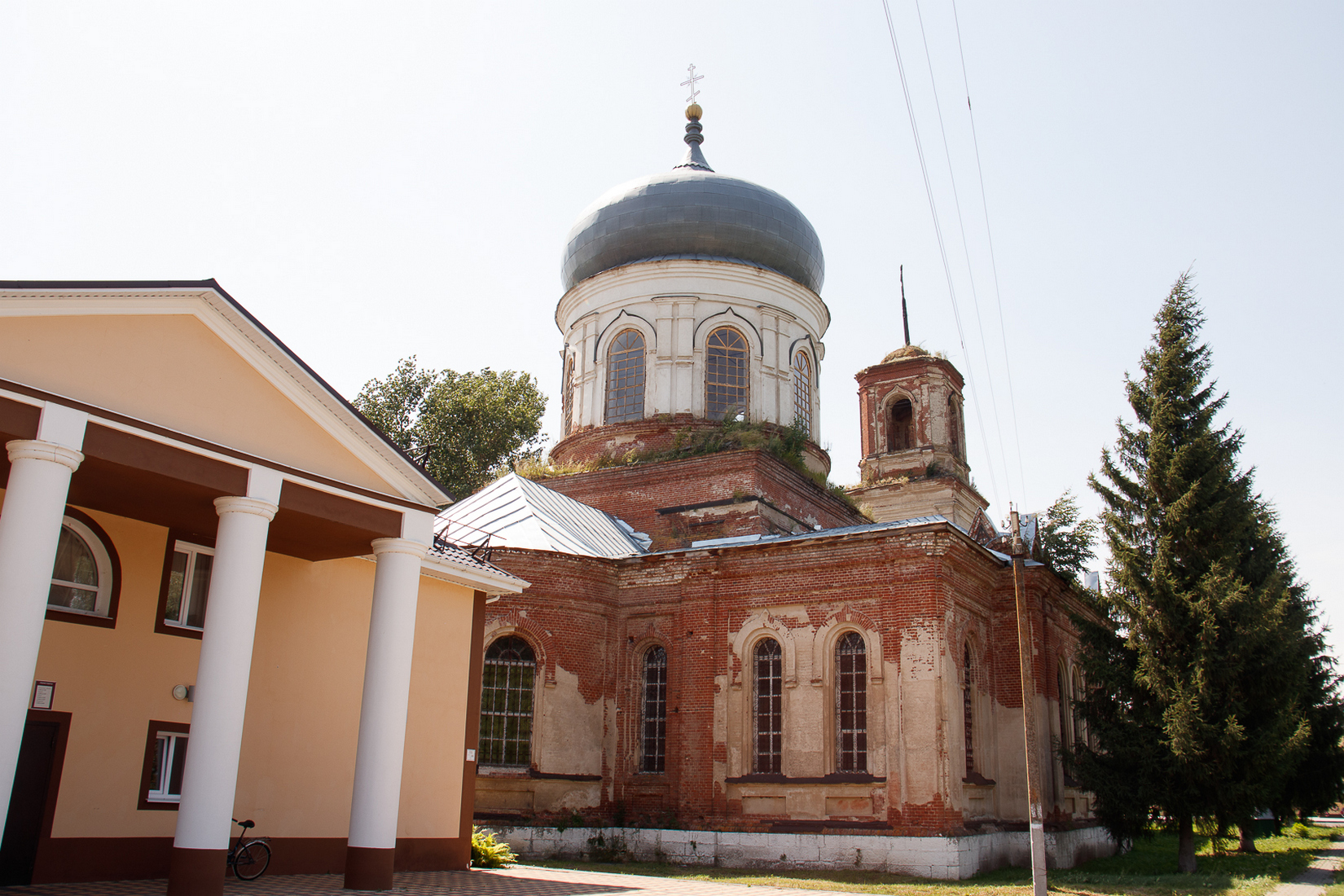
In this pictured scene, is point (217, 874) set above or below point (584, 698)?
below

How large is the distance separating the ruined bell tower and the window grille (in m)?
10.6

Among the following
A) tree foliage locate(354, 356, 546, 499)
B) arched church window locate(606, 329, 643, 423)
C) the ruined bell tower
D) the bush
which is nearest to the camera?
the bush

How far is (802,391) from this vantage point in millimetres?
24688

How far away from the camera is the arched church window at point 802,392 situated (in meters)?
24.2

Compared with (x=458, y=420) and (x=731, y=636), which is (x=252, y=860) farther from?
(x=458, y=420)

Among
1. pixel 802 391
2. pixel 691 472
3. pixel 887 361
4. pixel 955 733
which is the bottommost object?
pixel 955 733

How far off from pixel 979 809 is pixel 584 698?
271 inches

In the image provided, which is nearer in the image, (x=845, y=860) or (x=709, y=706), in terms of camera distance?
(x=845, y=860)

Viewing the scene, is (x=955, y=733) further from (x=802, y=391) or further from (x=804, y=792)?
(x=802, y=391)

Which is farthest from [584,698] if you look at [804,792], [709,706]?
[804,792]

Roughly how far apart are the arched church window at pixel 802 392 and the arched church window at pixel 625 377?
3.65 meters

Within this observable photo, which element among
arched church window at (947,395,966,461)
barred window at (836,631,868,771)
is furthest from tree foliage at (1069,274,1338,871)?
arched church window at (947,395,966,461)

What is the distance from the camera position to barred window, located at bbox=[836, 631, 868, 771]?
16578 mm

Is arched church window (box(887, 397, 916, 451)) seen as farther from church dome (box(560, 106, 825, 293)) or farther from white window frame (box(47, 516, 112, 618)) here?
white window frame (box(47, 516, 112, 618))
